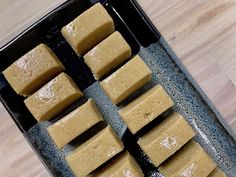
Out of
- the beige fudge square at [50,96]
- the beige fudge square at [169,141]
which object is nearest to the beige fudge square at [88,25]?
the beige fudge square at [50,96]

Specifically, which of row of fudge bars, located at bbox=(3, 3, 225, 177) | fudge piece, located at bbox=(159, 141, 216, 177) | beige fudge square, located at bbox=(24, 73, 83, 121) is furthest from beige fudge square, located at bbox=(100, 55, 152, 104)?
fudge piece, located at bbox=(159, 141, 216, 177)

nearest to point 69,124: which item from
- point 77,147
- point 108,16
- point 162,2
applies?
point 77,147

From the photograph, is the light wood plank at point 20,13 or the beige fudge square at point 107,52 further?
the light wood plank at point 20,13

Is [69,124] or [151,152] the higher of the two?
[69,124]

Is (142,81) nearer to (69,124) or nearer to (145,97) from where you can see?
(145,97)

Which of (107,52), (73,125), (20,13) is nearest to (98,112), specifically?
(73,125)

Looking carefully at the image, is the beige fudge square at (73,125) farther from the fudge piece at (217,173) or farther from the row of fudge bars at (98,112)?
the fudge piece at (217,173)

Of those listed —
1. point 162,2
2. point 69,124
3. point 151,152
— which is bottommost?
point 151,152
